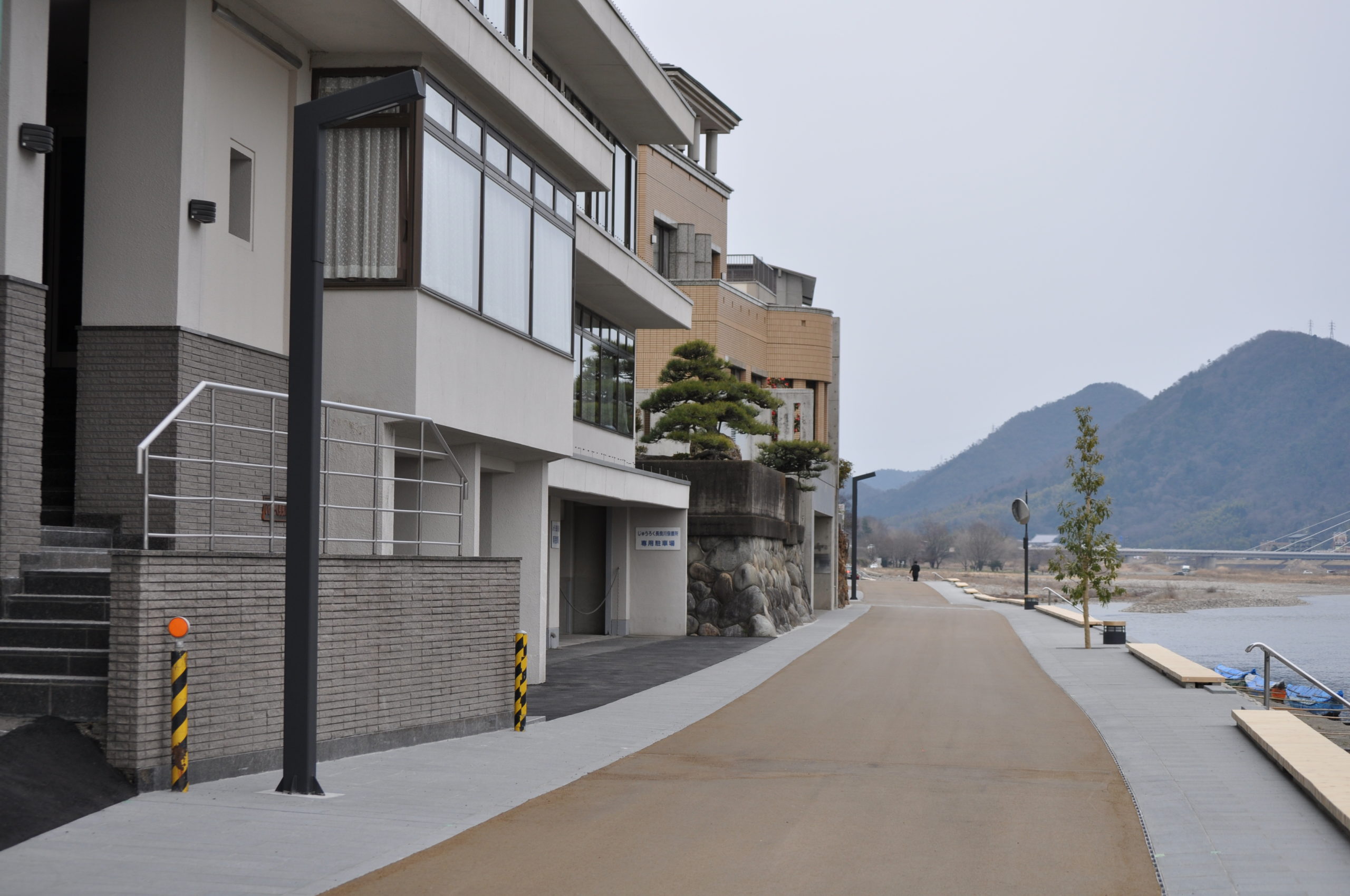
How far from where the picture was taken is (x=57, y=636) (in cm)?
1004

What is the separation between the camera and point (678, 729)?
14.8 m

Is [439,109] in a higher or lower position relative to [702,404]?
higher

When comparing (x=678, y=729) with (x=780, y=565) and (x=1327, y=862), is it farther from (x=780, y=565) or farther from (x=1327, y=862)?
(x=780, y=565)

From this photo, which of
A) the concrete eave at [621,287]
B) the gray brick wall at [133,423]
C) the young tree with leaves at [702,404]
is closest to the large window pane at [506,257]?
the gray brick wall at [133,423]

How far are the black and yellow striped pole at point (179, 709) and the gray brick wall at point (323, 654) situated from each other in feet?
0.23

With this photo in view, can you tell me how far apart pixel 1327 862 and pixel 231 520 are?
9.89 meters

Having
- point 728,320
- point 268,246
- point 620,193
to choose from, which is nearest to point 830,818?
point 268,246

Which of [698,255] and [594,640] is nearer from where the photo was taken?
[594,640]

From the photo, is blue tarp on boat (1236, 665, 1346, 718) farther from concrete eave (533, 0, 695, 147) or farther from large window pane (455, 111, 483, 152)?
large window pane (455, 111, 483, 152)

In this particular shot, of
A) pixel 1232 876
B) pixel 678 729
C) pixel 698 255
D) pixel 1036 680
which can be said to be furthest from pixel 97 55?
pixel 698 255

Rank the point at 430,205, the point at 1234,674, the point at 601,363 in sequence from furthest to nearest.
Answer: the point at 1234,674, the point at 601,363, the point at 430,205

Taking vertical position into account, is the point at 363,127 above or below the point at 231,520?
above

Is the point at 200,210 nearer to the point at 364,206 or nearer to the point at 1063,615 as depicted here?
the point at 364,206

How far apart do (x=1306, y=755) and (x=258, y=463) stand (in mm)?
10488
